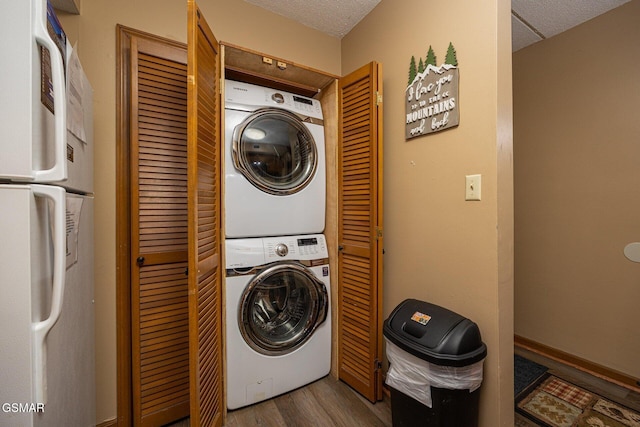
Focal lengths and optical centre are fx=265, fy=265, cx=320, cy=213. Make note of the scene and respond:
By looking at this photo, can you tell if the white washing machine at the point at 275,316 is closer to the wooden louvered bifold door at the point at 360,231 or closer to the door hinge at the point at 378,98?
the wooden louvered bifold door at the point at 360,231

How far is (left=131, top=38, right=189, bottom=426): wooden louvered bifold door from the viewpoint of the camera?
1390mm

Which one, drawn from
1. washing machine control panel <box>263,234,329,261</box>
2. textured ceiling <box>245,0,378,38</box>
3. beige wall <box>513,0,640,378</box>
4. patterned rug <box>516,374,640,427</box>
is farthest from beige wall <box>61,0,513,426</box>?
beige wall <box>513,0,640,378</box>

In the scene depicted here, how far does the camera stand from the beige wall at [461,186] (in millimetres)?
1211

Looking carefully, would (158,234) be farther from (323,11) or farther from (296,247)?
(323,11)

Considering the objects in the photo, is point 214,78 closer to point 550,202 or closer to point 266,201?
point 266,201

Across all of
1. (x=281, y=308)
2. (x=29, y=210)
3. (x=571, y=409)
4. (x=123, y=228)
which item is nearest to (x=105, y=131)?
(x=123, y=228)

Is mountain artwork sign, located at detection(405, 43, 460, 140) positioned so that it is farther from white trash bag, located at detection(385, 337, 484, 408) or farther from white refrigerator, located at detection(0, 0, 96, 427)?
white refrigerator, located at detection(0, 0, 96, 427)

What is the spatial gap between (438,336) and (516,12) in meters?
2.28

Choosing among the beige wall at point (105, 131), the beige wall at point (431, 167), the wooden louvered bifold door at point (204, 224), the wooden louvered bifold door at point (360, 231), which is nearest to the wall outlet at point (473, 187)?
the beige wall at point (431, 167)

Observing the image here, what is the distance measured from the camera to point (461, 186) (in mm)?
1353

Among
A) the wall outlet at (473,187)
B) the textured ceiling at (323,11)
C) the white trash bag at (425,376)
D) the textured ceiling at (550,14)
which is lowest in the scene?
the white trash bag at (425,376)

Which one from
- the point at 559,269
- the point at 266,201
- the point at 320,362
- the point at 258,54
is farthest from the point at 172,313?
the point at 559,269

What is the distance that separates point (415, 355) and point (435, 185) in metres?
0.87

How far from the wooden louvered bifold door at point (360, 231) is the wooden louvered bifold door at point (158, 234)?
996 millimetres
